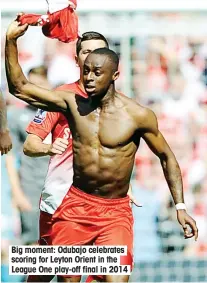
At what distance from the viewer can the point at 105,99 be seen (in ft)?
19.0

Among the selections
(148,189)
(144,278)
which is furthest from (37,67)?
(144,278)

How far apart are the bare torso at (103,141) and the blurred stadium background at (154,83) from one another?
1442 mm

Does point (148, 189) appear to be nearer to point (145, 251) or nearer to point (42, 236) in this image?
point (145, 251)

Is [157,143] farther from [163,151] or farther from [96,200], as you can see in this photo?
[96,200]

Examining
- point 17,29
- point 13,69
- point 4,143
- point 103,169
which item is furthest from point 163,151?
point 17,29

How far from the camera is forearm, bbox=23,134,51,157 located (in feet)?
19.2

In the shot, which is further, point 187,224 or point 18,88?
point 187,224

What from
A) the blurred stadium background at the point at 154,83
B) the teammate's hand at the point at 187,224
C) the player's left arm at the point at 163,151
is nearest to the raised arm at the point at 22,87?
the player's left arm at the point at 163,151

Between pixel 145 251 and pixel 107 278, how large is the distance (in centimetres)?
166

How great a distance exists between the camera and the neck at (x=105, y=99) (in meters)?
5.79

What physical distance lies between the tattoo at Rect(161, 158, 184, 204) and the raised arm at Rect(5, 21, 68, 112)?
1.88 ft

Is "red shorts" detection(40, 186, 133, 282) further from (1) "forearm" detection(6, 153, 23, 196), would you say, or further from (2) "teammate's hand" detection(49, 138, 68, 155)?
(1) "forearm" detection(6, 153, 23, 196)

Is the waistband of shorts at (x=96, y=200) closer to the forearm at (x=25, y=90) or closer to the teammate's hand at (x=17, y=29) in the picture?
the forearm at (x=25, y=90)

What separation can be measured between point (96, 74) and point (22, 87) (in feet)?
1.16
